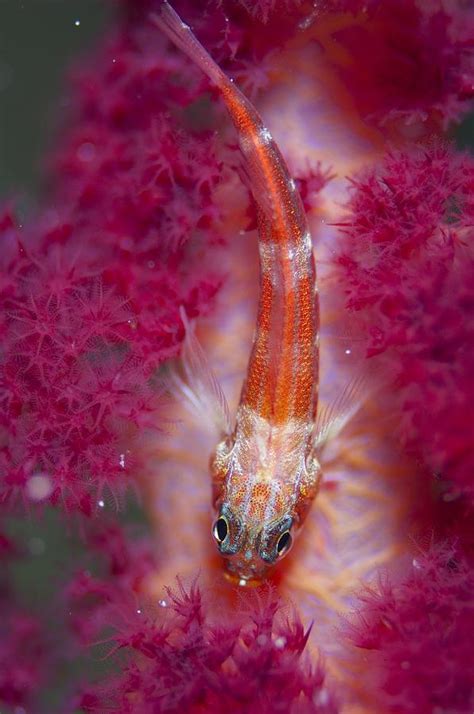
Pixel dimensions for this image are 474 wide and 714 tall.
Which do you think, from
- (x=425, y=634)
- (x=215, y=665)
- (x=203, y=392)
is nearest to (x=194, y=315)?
(x=203, y=392)

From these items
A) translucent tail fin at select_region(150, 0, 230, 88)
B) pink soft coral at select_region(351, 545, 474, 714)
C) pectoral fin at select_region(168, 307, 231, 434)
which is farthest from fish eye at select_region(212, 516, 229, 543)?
translucent tail fin at select_region(150, 0, 230, 88)

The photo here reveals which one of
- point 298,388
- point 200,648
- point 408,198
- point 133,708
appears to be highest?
point 408,198

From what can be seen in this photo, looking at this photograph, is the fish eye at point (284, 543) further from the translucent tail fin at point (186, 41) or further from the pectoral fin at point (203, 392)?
the translucent tail fin at point (186, 41)

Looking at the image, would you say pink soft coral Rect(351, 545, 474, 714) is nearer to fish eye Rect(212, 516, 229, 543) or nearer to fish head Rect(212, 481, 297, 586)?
fish head Rect(212, 481, 297, 586)

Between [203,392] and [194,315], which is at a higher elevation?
[194,315]

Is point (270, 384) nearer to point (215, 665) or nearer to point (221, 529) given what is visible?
point (221, 529)

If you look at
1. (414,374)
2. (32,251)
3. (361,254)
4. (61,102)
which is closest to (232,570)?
(414,374)

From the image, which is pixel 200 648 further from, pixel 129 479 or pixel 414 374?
pixel 414 374
